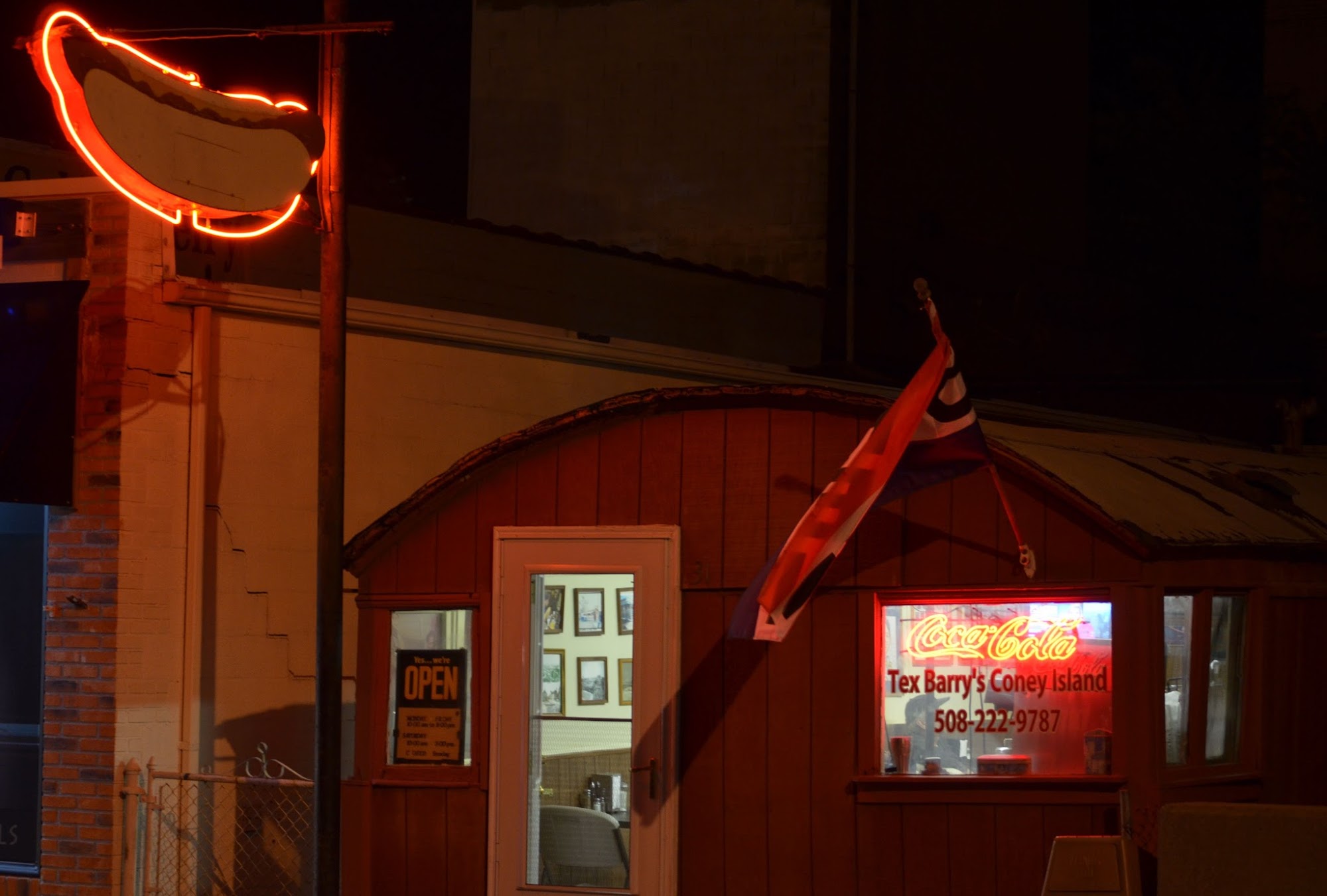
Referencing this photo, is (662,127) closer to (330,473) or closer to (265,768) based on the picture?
(265,768)

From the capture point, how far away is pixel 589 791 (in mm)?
8445

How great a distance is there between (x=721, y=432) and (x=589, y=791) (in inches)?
74.7

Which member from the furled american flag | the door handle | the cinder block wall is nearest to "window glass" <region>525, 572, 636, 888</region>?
the door handle

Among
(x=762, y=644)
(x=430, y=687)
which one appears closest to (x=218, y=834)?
(x=430, y=687)

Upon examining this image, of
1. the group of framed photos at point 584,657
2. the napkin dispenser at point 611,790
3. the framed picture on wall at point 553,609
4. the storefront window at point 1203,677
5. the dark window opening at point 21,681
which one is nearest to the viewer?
the storefront window at point 1203,677

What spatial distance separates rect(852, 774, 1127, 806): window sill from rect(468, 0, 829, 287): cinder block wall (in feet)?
28.6

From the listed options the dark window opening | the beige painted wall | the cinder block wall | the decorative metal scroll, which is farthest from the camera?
the cinder block wall

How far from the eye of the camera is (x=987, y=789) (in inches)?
301

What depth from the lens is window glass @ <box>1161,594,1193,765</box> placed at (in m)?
7.78

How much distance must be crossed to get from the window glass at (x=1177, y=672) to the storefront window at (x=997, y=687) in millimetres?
338

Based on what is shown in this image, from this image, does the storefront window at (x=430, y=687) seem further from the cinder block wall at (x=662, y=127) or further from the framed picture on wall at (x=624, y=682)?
the cinder block wall at (x=662, y=127)

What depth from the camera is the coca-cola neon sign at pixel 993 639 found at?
7793mm

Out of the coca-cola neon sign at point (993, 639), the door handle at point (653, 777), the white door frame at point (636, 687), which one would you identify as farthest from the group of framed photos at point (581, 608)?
the coca-cola neon sign at point (993, 639)

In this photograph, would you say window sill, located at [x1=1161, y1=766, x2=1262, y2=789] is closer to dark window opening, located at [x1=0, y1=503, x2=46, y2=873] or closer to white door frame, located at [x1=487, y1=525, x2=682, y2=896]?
white door frame, located at [x1=487, y1=525, x2=682, y2=896]
